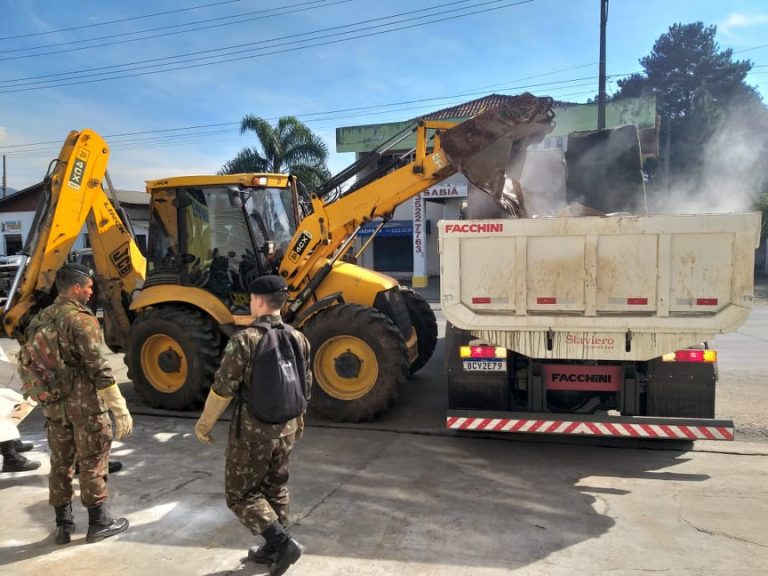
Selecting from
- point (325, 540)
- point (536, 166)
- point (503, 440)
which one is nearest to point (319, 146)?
point (536, 166)

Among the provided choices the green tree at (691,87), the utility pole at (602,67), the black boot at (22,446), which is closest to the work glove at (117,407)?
the black boot at (22,446)

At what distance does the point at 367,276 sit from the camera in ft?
21.4

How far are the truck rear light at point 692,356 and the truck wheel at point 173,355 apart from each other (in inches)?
180

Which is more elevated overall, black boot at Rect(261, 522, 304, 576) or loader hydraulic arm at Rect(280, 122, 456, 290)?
loader hydraulic arm at Rect(280, 122, 456, 290)

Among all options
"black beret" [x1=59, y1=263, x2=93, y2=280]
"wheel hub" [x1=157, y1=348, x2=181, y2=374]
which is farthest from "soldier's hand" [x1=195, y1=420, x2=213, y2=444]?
"wheel hub" [x1=157, y1=348, x2=181, y2=374]

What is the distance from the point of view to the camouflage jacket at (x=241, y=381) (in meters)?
3.09

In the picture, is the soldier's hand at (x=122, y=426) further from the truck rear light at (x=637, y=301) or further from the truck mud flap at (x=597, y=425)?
the truck rear light at (x=637, y=301)

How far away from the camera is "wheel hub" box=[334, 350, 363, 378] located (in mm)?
5863

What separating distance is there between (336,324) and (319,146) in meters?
20.6

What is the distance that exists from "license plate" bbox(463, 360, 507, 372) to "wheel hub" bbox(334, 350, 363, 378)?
131cm

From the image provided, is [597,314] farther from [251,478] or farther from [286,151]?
[286,151]

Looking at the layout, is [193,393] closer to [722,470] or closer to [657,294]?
[657,294]

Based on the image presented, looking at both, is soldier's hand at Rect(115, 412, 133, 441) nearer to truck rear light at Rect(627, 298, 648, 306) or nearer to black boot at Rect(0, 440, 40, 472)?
black boot at Rect(0, 440, 40, 472)

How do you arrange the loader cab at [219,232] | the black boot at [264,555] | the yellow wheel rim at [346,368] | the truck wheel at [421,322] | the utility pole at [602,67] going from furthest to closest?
the utility pole at [602,67] < the truck wheel at [421,322] < the loader cab at [219,232] < the yellow wheel rim at [346,368] < the black boot at [264,555]
